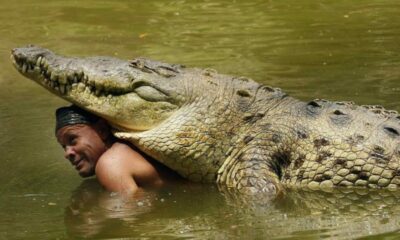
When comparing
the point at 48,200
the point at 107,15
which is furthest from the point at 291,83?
the point at 107,15

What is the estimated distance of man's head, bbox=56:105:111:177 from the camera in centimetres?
648

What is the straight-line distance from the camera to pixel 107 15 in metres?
13.8

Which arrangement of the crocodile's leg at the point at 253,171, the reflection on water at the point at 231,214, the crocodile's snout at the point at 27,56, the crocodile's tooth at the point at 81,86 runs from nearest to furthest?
the reflection on water at the point at 231,214 → the crocodile's leg at the point at 253,171 → the crocodile's tooth at the point at 81,86 → the crocodile's snout at the point at 27,56

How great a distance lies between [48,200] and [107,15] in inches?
305

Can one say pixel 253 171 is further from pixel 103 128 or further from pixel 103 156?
pixel 103 128

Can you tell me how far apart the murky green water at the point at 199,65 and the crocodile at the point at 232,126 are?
0.15 m

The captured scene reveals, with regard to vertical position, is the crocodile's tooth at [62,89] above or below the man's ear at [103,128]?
above

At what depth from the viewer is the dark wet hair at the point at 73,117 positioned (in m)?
6.50

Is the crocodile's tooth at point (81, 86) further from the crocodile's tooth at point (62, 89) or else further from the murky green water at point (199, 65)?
the murky green water at point (199, 65)

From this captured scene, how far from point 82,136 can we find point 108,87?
1.28ft

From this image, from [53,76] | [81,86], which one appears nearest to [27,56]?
[53,76]

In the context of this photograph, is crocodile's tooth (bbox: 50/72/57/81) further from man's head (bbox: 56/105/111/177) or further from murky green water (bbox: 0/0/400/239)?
murky green water (bbox: 0/0/400/239)

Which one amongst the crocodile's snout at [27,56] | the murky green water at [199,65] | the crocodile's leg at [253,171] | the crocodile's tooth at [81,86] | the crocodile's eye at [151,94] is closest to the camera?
the murky green water at [199,65]

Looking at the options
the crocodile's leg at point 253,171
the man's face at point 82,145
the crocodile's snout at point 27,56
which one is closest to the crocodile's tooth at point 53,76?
the crocodile's snout at point 27,56
